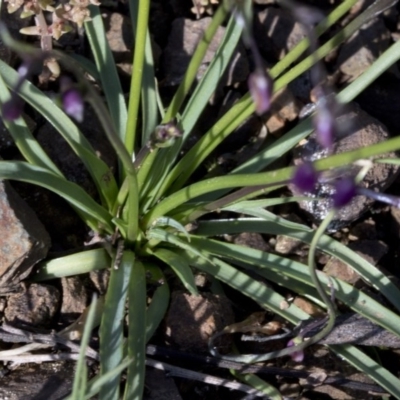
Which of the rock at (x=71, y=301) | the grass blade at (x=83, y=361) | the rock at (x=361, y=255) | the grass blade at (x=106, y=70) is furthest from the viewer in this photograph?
the rock at (x=361, y=255)

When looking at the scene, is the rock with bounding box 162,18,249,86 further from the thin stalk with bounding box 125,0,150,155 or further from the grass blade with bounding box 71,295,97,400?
the grass blade with bounding box 71,295,97,400

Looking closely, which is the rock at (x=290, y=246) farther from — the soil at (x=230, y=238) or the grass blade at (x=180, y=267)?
the grass blade at (x=180, y=267)

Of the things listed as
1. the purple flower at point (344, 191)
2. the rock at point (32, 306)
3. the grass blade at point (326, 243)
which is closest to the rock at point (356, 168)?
the grass blade at point (326, 243)

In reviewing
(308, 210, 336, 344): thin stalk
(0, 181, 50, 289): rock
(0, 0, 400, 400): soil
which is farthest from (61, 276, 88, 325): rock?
(308, 210, 336, 344): thin stalk

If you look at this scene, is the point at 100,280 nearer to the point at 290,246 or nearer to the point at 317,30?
the point at 290,246

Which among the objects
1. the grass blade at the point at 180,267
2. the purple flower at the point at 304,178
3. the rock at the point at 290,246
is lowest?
the rock at the point at 290,246

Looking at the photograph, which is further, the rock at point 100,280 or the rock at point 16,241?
the rock at point 100,280

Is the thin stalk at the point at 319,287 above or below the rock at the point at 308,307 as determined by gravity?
above

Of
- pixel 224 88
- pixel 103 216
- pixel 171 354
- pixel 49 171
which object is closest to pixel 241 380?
pixel 171 354

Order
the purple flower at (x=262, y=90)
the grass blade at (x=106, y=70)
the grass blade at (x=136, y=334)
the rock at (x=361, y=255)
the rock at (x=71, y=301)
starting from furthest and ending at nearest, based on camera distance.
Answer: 1. the rock at (x=361, y=255)
2. the grass blade at (x=106, y=70)
3. the rock at (x=71, y=301)
4. the grass blade at (x=136, y=334)
5. the purple flower at (x=262, y=90)
